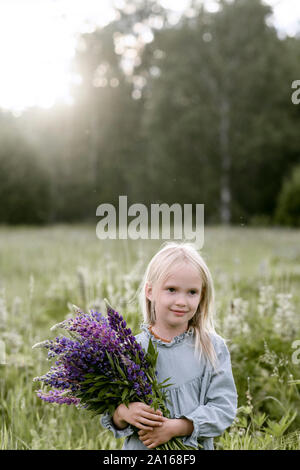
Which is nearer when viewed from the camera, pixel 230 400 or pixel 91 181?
pixel 230 400

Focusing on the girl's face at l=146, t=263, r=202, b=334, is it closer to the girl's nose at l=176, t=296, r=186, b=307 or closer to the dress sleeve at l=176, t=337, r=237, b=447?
the girl's nose at l=176, t=296, r=186, b=307

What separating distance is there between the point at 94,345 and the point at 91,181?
31.2m

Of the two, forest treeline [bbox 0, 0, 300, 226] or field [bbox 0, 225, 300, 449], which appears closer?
field [bbox 0, 225, 300, 449]

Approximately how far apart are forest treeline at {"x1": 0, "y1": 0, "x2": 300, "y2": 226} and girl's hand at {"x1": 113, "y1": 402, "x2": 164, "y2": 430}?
20641 millimetres

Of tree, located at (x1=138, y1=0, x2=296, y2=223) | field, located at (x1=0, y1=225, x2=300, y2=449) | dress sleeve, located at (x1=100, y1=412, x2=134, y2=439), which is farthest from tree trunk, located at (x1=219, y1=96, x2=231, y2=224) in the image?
dress sleeve, located at (x1=100, y1=412, x2=134, y2=439)

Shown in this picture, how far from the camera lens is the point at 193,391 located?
2.10 metres

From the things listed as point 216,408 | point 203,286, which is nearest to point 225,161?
point 203,286

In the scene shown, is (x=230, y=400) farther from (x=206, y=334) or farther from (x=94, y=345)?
(x=94, y=345)

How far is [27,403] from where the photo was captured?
3.46 meters

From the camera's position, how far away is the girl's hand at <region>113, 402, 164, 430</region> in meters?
1.92

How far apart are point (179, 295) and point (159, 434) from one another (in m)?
0.54

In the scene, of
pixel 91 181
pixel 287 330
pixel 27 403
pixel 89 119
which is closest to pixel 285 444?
pixel 287 330

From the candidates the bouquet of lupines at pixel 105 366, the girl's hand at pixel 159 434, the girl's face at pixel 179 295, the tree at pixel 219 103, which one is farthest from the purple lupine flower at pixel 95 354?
the tree at pixel 219 103

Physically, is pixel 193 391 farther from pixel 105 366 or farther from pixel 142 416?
pixel 105 366
